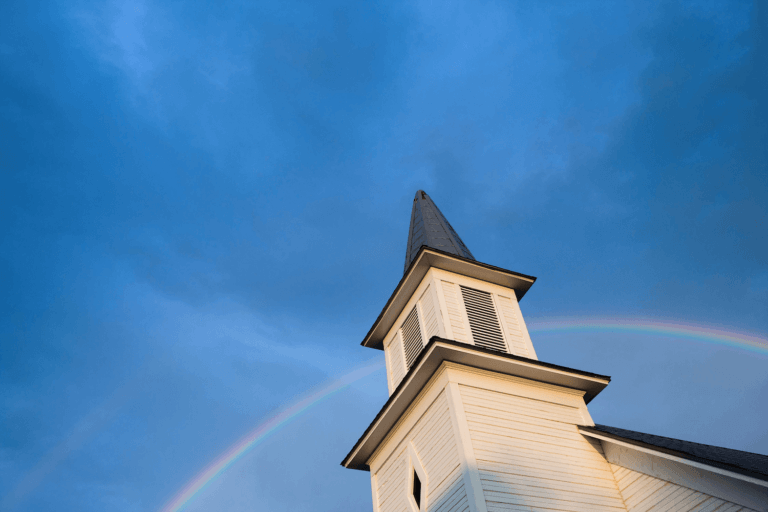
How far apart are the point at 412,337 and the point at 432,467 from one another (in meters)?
5.03

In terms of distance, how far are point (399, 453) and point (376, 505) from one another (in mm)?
1780

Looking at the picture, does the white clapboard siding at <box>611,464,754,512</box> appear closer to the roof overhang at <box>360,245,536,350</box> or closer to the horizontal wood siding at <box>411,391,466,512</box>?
the horizontal wood siding at <box>411,391,466,512</box>

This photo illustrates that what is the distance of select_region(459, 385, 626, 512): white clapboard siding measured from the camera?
37.6 ft

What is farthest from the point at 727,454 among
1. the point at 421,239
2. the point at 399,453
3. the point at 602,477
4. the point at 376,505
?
the point at 421,239

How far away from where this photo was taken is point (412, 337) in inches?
672

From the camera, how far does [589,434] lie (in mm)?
13664

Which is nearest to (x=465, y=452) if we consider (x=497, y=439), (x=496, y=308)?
(x=497, y=439)

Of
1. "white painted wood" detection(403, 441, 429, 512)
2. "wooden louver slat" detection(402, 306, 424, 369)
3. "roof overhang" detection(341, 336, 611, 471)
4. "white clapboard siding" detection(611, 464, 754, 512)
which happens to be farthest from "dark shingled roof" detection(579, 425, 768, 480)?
"wooden louver slat" detection(402, 306, 424, 369)

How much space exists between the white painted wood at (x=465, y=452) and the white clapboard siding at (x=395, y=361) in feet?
13.7

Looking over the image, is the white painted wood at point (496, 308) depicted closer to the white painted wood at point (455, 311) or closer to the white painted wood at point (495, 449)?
the white painted wood at point (455, 311)

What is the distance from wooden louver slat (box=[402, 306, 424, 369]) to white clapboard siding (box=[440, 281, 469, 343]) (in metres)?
1.29

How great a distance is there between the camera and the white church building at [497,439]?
11.0 metres

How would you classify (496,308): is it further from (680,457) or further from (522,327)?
(680,457)

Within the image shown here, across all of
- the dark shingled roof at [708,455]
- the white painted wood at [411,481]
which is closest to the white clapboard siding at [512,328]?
the dark shingled roof at [708,455]
